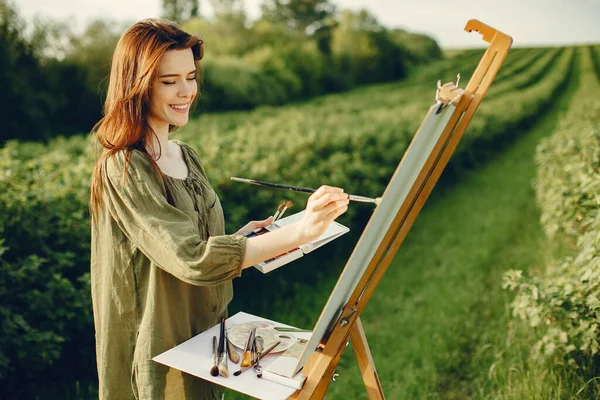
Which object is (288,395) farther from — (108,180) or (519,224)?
(519,224)

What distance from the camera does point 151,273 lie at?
1.69 metres

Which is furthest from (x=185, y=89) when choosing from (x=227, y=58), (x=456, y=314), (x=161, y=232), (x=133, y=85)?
(x=227, y=58)

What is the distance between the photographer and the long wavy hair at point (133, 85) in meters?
1.66

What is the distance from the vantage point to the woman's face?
171 centimetres

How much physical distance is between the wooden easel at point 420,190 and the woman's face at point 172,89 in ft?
2.82

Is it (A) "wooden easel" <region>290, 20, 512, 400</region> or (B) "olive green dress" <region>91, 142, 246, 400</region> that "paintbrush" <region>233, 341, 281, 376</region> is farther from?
(B) "olive green dress" <region>91, 142, 246, 400</region>

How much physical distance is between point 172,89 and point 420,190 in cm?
90

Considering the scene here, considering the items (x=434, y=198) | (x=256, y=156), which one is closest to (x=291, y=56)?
(x=434, y=198)

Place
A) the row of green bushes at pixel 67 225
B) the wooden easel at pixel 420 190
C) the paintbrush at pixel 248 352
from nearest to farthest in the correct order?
the wooden easel at pixel 420 190 < the paintbrush at pixel 248 352 < the row of green bushes at pixel 67 225

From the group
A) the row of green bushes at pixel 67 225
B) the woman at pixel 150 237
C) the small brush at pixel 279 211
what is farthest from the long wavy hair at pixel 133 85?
the row of green bushes at pixel 67 225

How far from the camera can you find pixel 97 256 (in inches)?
72.1

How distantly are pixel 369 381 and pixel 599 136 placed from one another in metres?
4.14

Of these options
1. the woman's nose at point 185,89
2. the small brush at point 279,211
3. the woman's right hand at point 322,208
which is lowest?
the small brush at point 279,211

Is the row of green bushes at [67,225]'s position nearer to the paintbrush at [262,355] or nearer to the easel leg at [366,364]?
the paintbrush at [262,355]
